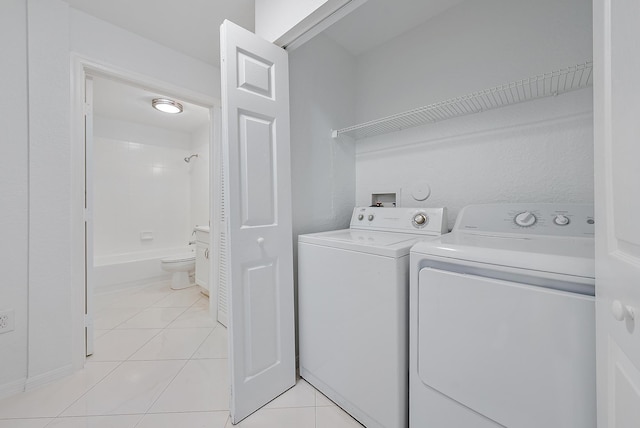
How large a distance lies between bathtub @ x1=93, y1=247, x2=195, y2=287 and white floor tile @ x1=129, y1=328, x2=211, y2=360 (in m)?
1.68

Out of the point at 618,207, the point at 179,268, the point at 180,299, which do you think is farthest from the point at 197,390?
the point at 179,268

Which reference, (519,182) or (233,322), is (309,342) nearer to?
(233,322)

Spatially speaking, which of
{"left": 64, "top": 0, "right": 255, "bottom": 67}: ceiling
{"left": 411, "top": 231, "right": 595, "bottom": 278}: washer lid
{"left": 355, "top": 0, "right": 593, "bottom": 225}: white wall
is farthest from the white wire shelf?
{"left": 64, "top": 0, "right": 255, "bottom": 67}: ceiling

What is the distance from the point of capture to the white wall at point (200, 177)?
13.2 ft

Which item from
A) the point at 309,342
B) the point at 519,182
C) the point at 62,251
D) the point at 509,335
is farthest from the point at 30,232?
the point at 519,182

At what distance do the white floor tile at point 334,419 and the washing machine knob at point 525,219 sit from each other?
4.12ft

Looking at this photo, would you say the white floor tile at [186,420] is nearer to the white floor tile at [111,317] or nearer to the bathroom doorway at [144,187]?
the white floor tile at [111,317]

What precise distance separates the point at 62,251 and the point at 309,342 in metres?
1.65

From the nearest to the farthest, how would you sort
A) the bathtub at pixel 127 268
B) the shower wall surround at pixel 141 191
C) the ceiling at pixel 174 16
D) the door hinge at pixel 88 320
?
the ceiling at pixel 174 16
the door hinge at pixel 88 320
the bathtub at pixel 127 268
the shower wall surround at pixel 141 191

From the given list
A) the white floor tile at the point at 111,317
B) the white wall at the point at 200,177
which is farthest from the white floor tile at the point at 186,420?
the white wall at the point at 200,177

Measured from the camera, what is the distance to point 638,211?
14.5 inches

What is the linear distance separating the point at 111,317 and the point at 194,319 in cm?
82

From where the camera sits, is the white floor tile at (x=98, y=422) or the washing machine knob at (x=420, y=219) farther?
the washing machine knob at (x=420, y=219)

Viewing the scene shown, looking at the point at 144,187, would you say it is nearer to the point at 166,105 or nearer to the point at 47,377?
the point at 166,105
